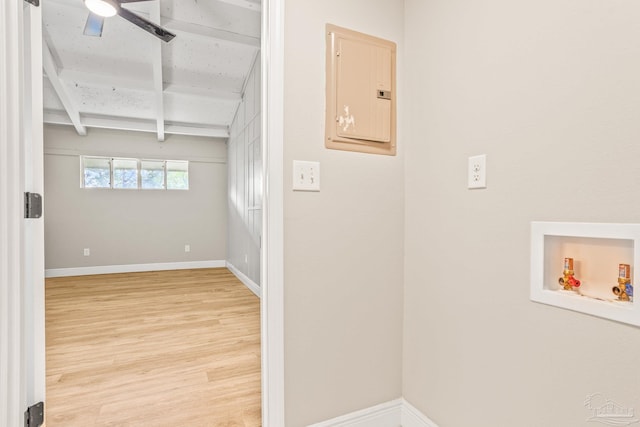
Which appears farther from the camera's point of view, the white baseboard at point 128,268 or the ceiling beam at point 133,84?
the white baseboard at point 128,268

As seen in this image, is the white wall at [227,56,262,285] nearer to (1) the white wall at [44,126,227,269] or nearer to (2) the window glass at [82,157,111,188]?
(1) the white wall at [44,126,227,269]

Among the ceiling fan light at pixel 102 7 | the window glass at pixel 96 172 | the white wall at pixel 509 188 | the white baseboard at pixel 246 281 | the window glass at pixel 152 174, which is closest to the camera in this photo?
the white wall at pixel 509 188

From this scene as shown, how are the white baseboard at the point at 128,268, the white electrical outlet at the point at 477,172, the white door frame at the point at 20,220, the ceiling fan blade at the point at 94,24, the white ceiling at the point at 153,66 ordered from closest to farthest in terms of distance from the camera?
the white door frame at the point at 20,220, the white electrical outlet at the point at 477,172, the ceiling fan blade at the point at 94,24, the white ceiling at the point at 153,66, the white baseboard at the point at 128,268

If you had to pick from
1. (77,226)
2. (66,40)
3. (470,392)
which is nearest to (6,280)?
(470,392)

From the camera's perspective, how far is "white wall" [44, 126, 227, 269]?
513cm

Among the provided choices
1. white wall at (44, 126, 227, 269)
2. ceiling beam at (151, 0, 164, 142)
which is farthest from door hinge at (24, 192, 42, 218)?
white wall at (44, 126, 227, 269)

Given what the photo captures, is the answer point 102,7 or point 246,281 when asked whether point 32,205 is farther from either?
point 246,281

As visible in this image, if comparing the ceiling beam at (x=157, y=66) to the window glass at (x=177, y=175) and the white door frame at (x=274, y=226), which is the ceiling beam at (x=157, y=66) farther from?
the white door frame at (x=274, y=226)

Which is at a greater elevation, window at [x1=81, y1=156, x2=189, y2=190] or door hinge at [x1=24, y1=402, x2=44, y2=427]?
window at [x1=81, y1=156, x2=189, y2=190]

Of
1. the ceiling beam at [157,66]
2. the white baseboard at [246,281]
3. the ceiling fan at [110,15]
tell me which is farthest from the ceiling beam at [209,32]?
the white baseboard at [246,281]

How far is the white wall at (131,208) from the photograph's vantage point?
16.8 feet

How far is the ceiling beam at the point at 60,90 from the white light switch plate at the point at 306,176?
148 inches

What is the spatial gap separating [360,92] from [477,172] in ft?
2.10

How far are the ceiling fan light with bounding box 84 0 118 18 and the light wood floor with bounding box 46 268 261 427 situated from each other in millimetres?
2611
